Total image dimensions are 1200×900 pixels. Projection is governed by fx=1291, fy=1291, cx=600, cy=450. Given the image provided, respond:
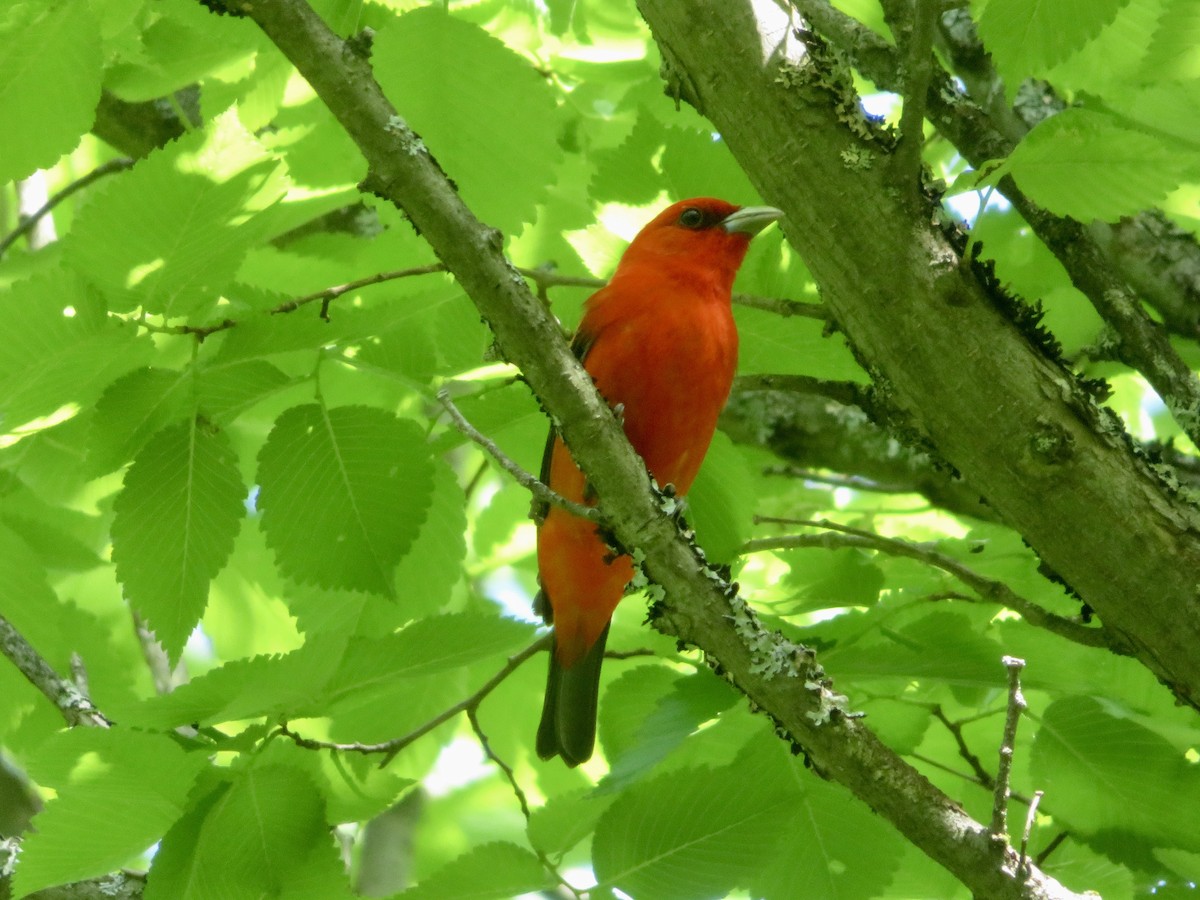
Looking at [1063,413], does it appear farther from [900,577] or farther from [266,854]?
[266,854]

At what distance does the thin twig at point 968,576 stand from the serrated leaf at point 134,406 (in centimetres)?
142

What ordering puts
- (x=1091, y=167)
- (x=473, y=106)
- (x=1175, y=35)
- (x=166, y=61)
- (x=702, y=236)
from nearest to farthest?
1. (x=1091, y=167)
2. (x=1175, y=35)
3. (x=473, y=106)
4. (x=166, y=61)
5. (x=702, y=236)

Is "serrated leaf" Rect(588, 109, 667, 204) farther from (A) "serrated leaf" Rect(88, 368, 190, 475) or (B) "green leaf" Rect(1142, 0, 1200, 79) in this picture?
(A) "serrated leaf" Rect(88, 368, 190, 475)

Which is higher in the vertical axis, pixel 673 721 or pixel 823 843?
pixel 673 721

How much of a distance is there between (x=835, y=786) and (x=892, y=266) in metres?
1.12

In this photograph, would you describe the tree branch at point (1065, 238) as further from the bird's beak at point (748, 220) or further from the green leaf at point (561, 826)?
the green leaf at point (561, 826)

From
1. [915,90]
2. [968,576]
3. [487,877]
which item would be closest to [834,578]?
[968,576]

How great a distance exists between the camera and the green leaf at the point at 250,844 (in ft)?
7.78

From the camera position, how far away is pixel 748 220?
4.03m

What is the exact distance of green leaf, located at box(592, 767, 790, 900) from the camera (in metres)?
2.49

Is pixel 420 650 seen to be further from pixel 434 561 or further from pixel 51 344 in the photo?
pixel 51 344

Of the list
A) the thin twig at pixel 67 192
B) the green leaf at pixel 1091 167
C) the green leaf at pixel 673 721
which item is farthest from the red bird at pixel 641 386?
the thin twig at pixel 67 192

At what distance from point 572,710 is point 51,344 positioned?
2018 millimetres

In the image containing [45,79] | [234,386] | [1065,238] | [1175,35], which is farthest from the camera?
[1065,238]
